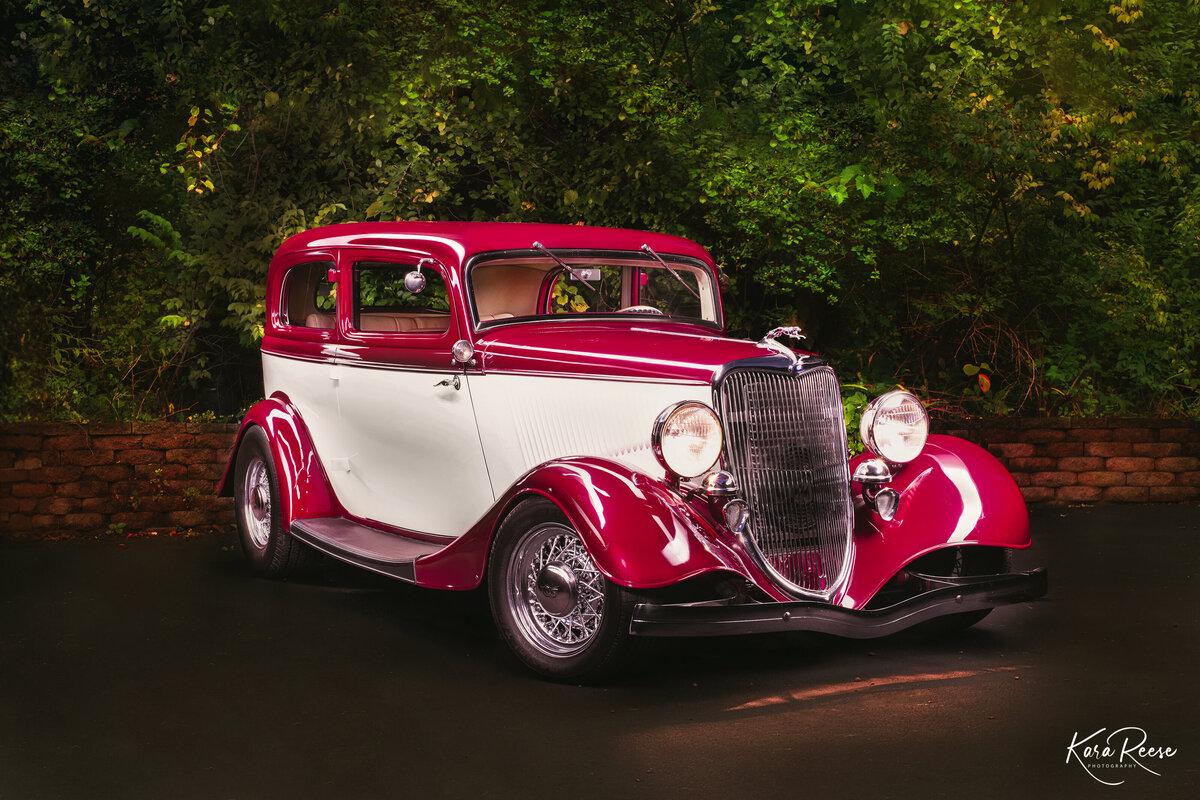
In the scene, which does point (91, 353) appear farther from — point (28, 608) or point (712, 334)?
point (712, 334)

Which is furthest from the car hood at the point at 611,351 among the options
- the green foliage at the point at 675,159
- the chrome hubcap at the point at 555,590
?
the green foliage at the point at 675,159

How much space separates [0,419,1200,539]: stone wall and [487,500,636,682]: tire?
4.65 meters

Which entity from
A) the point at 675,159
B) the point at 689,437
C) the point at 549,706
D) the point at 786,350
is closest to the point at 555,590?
the point at 549,706

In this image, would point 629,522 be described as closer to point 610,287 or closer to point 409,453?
point 409,453

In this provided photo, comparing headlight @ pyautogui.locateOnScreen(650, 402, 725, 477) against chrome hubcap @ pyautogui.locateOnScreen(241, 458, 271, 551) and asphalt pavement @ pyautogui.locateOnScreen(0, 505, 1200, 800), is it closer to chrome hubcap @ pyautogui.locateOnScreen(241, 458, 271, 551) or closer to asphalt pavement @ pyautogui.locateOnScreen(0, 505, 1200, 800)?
asphalt pavement @ pyautogui.locateOnScreen(0, 505, 1200, 800)

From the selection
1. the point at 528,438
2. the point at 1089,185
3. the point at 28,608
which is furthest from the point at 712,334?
the point at 1089,185

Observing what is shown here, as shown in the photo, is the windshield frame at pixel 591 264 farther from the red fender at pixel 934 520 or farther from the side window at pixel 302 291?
the side window at pixel 302 291

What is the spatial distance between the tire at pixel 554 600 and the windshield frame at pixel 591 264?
3.96ft

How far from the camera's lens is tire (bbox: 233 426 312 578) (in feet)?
23.3

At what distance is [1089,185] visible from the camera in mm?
10727

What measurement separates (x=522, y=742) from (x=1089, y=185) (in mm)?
8608

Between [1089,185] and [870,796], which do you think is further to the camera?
[1089,185]

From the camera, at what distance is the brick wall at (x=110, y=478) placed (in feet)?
28.5
